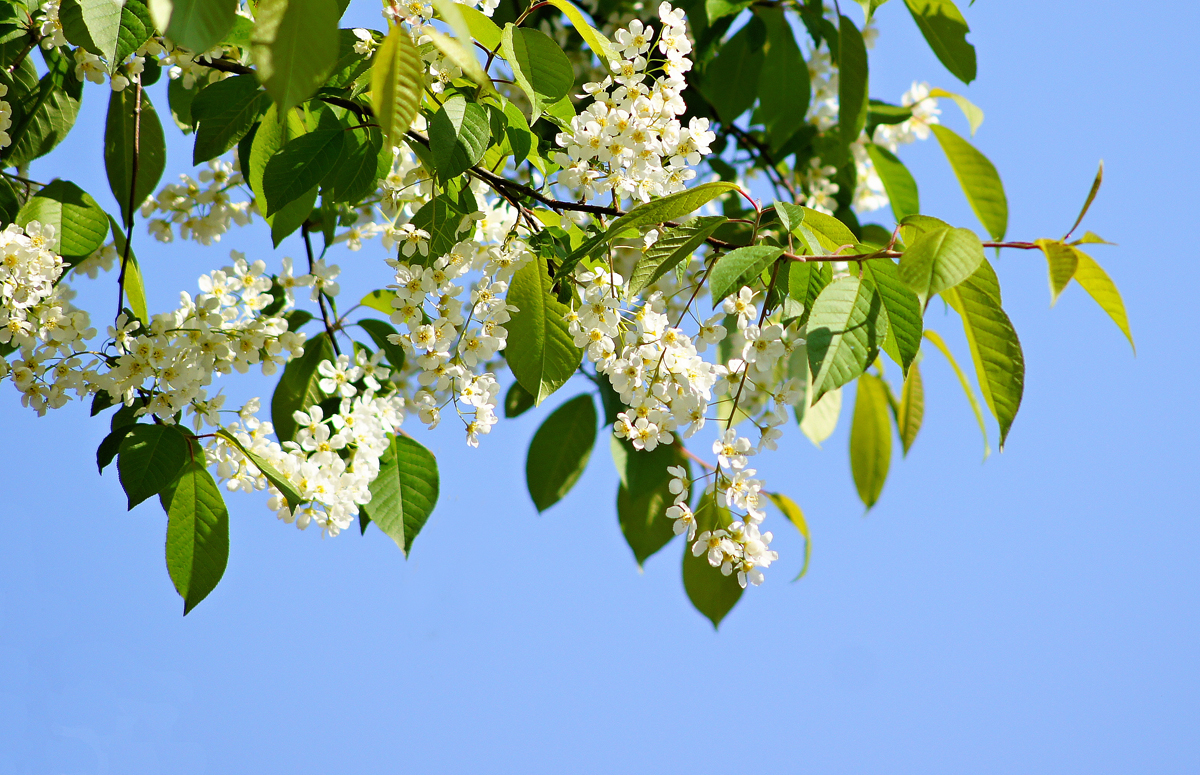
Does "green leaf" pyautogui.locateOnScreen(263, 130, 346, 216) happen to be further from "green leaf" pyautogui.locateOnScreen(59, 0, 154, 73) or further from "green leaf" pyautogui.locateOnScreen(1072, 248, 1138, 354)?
"green leaf" pyautogui.locateOnScreen(1072, 248, 1138, 354)

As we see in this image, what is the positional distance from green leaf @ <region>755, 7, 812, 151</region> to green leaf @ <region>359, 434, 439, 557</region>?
3.20 feet

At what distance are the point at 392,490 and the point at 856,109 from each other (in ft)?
3.10

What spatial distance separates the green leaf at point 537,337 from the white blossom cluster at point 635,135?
11cm

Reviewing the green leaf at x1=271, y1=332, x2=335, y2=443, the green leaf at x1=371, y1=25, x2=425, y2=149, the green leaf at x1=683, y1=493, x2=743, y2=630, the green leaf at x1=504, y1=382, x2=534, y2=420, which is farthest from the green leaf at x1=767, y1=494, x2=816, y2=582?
the green leaf at x1=371, y1=25, x2=425, y2=149

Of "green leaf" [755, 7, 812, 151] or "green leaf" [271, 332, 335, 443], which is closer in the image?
"green leaf" [271, 332, 335, 443]

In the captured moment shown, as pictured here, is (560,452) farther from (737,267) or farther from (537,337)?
(737,267)

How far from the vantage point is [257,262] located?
119 cm

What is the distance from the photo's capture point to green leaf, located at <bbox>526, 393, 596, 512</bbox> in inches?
69.7

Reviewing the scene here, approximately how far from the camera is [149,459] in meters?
1.01

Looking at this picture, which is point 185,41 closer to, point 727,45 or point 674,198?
point 674,198

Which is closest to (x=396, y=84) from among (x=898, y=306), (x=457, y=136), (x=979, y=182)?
(x=457, y=136)

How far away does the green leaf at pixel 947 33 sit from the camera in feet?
4.58

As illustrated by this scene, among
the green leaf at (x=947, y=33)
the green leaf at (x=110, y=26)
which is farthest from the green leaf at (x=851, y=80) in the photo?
the green leaf at (x=110, y=26)

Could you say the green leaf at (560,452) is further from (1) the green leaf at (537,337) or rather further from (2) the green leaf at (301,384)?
(1) the green leaf at (537,337)
